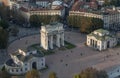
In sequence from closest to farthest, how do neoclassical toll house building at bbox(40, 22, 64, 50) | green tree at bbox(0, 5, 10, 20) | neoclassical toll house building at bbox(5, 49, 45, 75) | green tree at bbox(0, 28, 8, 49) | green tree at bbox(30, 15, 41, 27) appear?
neoclassical toll house building at bbox(5, 49, 45, 75), green tree at bbox(0, 28, 8, 49), neoclassical toll house building at bbox(40, 22, 64, 50), green tree at bbox(30, 15, 41, 27), green tree at bbox(0, 5, 10, 20)

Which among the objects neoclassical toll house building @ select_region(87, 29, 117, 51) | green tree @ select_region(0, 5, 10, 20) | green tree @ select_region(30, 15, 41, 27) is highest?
green tree @ select_region(0, 5, 10, 20)

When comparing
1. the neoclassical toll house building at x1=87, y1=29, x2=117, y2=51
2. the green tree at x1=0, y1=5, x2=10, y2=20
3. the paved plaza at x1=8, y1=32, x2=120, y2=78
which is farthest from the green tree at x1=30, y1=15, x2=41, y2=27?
the neoclassical toll house building at x1=87, y1=29, x2=117, y2=51

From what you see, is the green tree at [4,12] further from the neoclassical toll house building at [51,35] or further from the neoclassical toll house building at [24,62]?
the neoclassical toll house building at [24,62]

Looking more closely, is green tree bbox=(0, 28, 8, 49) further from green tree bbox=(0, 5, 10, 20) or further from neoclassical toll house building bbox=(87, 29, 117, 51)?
green tree bbox=(0, 5, 10, 20)

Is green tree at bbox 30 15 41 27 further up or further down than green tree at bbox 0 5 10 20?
further down

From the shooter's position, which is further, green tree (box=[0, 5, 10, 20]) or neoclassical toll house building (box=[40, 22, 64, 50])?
green tree (box=[0, 5, 10, 20])

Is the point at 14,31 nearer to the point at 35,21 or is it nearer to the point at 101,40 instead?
the point at 35,21

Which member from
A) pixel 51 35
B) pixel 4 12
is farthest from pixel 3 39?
pixel 4 12

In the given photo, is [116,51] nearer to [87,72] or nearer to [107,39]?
[107,39]

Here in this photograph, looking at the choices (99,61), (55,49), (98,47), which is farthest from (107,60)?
(55,49)
